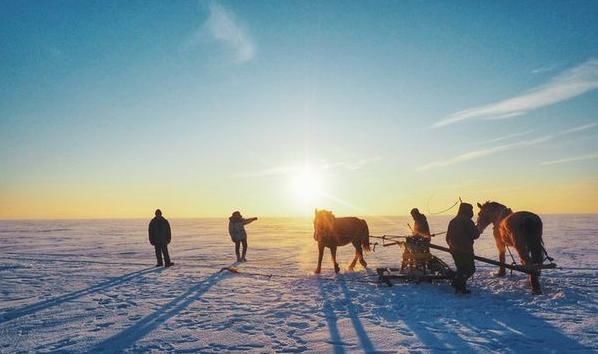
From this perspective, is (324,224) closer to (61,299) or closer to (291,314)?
(291,314)

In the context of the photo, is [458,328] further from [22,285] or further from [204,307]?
[22,285]

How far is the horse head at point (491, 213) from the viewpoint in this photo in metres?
11.3

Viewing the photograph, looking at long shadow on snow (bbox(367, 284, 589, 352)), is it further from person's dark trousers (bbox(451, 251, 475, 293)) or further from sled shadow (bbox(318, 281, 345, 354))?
sled shadow (bbox(318, 281, 345, 354))

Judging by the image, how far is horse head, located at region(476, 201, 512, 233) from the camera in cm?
1127

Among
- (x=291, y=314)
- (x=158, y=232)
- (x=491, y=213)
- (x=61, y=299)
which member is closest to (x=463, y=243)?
(x=491, y=213)

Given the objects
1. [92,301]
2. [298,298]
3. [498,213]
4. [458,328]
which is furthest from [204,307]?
[498,213]

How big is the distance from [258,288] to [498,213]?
23.7ft

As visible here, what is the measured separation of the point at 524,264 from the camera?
9242mm

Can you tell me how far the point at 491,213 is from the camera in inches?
455

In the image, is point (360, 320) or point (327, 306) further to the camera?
point (327, 306)

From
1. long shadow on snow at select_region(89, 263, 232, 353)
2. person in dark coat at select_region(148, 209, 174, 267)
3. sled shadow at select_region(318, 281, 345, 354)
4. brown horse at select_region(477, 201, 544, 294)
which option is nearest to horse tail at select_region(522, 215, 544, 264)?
brown horse at select_region(477, 201, 544, 294)

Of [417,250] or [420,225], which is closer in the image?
[417,250]

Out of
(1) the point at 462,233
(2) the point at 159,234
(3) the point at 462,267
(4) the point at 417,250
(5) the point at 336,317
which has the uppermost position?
(1) the point at 462,233

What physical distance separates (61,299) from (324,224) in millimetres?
7359
